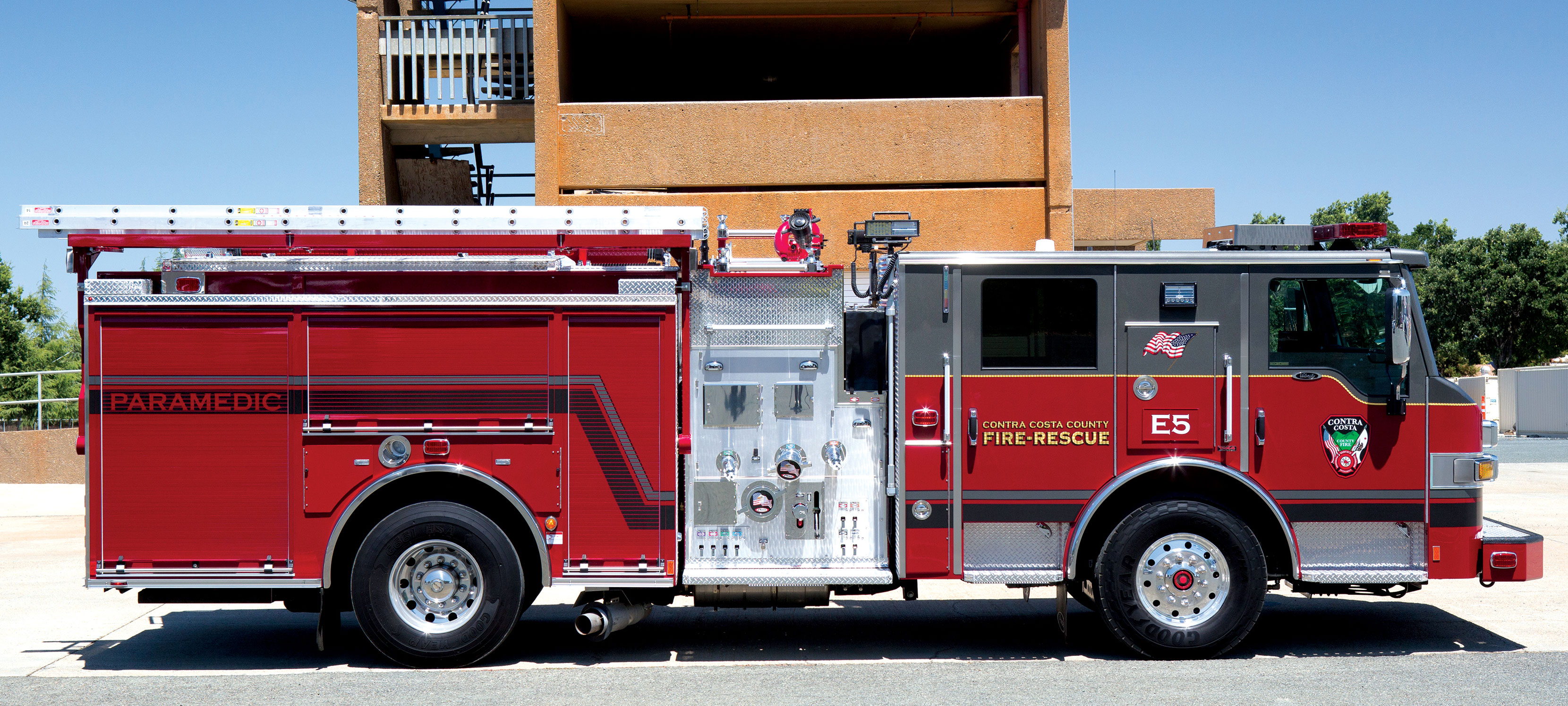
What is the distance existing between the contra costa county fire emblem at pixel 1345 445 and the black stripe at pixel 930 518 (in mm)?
A: 2326

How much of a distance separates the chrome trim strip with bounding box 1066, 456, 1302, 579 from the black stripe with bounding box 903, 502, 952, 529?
0.77 m

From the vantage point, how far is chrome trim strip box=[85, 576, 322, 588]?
21.8ft

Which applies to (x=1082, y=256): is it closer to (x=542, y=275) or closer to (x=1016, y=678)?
(x=1016, y=678)

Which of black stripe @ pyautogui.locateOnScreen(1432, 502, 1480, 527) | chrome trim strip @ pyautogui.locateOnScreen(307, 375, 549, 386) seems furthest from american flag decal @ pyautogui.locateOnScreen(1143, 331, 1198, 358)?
chrome trim strip @ pyautogui.locateOnScreen(307, 375, 549, 386)

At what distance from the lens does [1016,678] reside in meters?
6.46

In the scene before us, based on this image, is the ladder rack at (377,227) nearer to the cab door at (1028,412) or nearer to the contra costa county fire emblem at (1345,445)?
the cab door at (1028,412)

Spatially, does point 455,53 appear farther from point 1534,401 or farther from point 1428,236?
point 1428,236

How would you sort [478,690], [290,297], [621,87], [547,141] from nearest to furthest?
1. [478,690]
2. [290,297]
3. [547,141]
4. [621,87]

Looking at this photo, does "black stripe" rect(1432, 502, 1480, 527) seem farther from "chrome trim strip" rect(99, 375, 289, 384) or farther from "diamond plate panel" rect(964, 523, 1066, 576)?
"chrome trim strip" rect(99, 375, 289, 384)

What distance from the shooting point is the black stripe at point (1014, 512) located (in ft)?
22.2

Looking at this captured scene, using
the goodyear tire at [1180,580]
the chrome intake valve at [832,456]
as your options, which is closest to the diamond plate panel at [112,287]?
the chrome intake valve at [832,456]

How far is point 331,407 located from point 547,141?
817 cm

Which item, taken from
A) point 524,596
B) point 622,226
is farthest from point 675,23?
point 524,596

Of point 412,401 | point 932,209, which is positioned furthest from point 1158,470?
point 932,209
